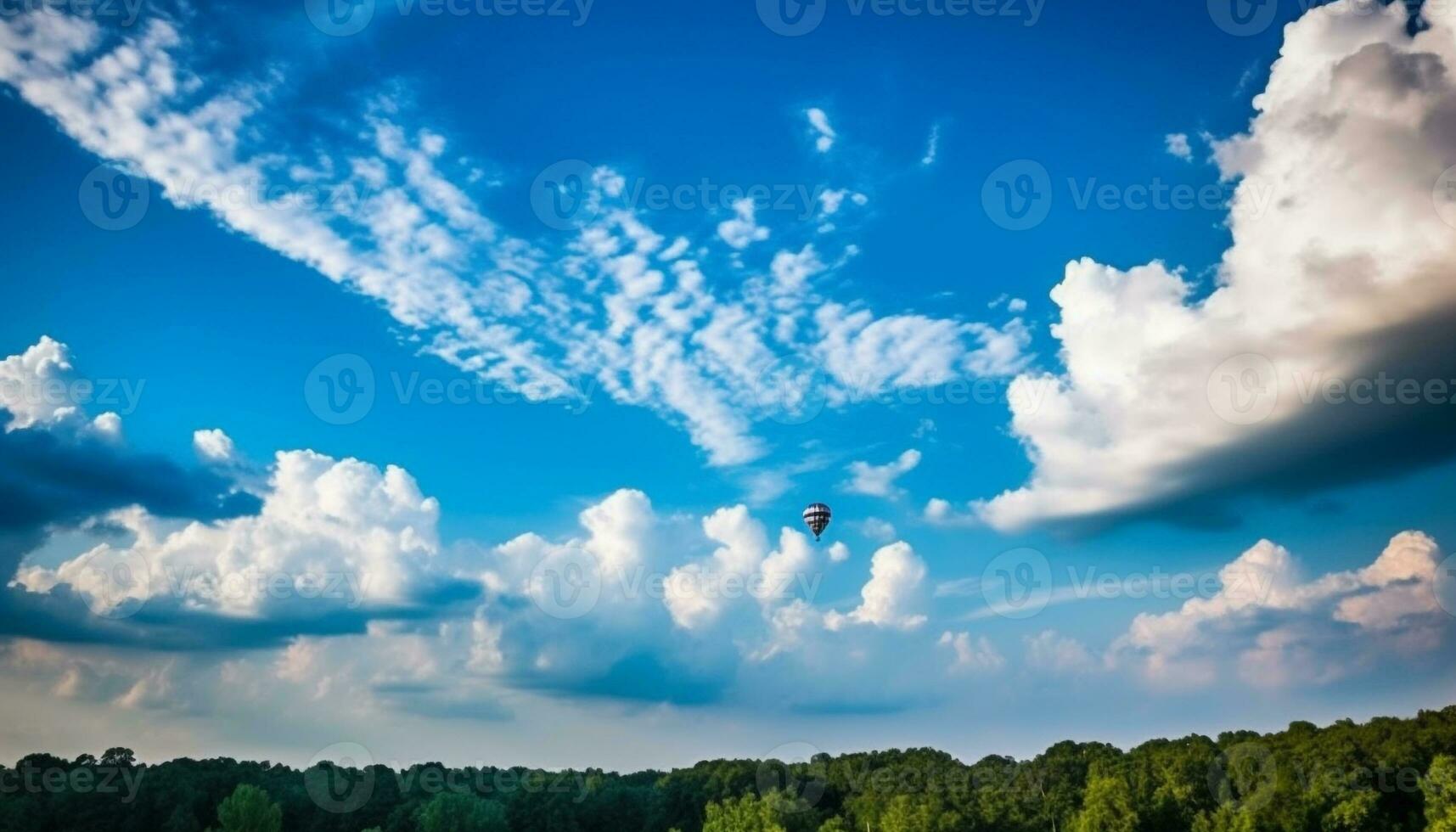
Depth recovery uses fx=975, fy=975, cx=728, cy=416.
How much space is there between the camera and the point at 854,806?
95750 millimetres

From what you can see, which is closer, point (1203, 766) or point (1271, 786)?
point (1271, 786)

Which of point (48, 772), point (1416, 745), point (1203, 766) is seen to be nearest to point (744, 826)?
point (1203, 766)

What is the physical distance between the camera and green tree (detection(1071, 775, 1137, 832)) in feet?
237

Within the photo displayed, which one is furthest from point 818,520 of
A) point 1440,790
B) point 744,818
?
point 1440,790

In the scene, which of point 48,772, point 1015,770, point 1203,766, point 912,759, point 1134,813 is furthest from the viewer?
point 912,759

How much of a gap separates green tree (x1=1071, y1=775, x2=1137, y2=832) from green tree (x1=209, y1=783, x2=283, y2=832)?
210ft

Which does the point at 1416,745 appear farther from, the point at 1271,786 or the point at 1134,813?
the point at 1134,813

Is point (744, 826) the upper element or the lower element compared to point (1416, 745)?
lower

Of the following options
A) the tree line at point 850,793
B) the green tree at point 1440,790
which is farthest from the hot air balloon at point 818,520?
the green tree at point 1440,790

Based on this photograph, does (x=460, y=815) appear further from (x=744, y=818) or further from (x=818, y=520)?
(x=818, y=520)

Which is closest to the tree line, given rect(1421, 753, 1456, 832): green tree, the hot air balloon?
rect(1421, 753, 1456, 832): green tree

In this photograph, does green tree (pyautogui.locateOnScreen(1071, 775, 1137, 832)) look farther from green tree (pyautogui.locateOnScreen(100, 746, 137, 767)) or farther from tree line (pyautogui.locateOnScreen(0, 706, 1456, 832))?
green tree (pyautogui.locateOnScreen(100, 746, 137, 767))

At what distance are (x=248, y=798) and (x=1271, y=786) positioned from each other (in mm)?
80745

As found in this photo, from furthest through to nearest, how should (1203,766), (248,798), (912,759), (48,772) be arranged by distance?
(912,759), (48,772), (1203,766), (248,798)
